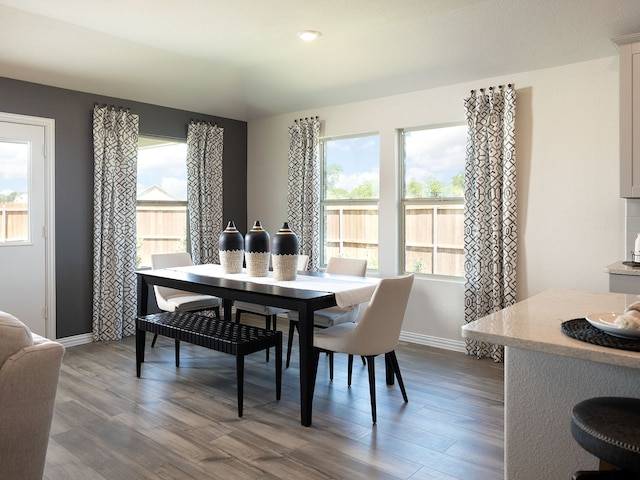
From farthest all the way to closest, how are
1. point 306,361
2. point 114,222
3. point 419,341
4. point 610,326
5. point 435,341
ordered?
point 114,222
point 419,341
point 435,341
point 306,361
point 610,326

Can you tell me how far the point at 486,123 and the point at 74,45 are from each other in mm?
3497

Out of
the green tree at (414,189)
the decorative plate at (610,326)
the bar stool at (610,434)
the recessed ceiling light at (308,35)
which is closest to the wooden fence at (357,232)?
the green tree at (414,189)

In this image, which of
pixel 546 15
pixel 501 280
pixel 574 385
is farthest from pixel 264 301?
pixel 546 15


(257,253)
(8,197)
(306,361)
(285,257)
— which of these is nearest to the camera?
(306,361)

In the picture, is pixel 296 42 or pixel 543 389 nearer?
pixel 543 389

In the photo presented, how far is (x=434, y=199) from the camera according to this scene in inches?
187

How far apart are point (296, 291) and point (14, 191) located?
2.91 meters

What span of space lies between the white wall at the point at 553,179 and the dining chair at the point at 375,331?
1.63 m

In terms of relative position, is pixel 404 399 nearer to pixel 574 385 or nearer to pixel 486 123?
pixel 574 385

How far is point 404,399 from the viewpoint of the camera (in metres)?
3.29

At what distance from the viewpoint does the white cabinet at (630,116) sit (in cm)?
331

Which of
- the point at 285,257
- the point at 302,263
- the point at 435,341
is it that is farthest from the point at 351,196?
the point at 285,257

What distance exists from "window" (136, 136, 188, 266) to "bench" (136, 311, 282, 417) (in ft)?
5.97

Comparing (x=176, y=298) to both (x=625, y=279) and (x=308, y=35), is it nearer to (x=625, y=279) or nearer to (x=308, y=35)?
(x=308, y=35)
